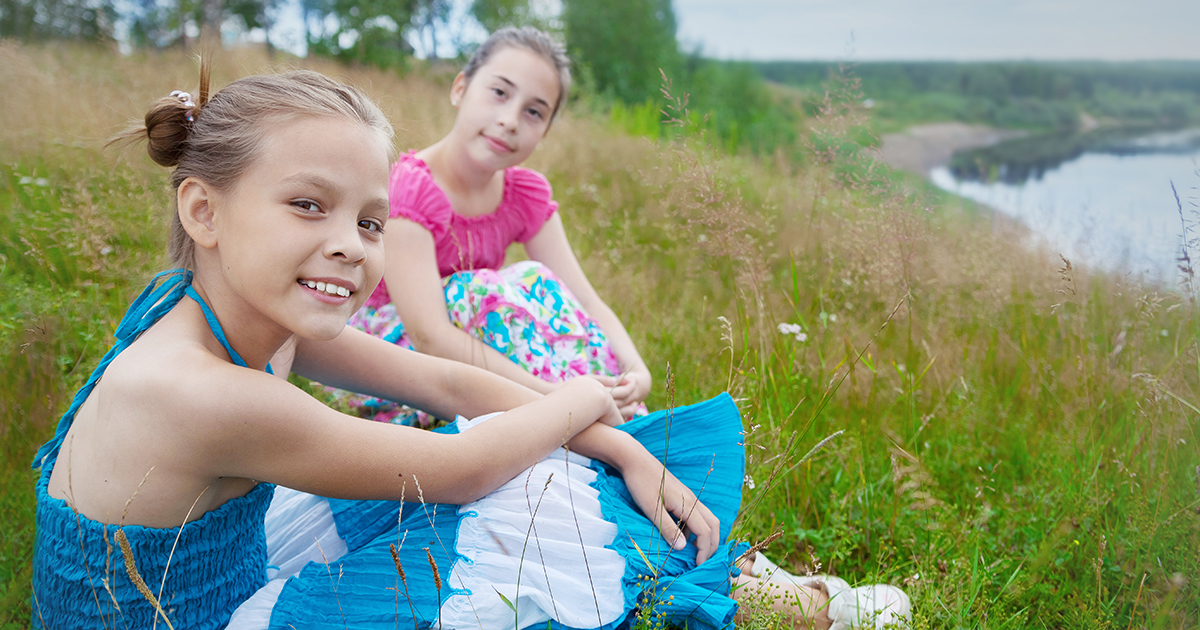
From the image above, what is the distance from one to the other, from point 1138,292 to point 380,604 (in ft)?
7.12

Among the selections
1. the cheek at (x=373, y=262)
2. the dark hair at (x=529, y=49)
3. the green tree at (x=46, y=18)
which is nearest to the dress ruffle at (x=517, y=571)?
the cheek at (x=373, y=262)

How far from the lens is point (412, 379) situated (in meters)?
1.62

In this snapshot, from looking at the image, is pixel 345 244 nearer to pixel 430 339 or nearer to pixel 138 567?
pixel 138 567

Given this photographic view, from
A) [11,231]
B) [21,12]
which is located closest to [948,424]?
[11,231]

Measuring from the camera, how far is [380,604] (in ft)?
3.88

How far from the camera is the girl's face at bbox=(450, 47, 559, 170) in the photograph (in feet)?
7.90

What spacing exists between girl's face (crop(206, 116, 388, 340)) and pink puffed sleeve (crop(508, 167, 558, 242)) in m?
1.53

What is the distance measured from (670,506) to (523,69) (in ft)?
5.53

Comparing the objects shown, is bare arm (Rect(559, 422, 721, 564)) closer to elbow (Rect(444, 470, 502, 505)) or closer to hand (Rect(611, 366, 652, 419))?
elbow (Rect(444, 470, 502, 505))

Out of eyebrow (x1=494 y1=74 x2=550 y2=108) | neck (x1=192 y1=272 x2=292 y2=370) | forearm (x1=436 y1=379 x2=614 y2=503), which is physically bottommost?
forearm (x1=436 y1=379 x2=614 y2=503)

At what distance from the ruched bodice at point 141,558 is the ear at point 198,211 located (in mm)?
104

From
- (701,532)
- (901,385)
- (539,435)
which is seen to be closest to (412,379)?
(539,435)

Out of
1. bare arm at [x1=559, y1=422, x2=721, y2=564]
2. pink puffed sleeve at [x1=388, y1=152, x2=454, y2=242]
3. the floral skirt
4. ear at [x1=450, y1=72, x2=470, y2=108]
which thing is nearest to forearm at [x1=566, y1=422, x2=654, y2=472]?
bare arm at [x1=559, y1=422, x2=721, y2=564]

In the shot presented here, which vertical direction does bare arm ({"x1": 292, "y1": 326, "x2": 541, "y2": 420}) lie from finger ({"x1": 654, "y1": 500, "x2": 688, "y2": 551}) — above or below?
above
